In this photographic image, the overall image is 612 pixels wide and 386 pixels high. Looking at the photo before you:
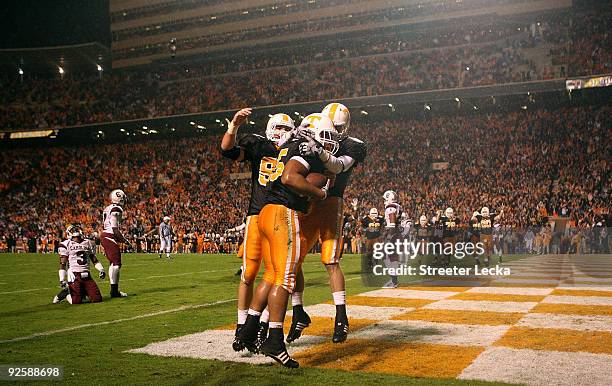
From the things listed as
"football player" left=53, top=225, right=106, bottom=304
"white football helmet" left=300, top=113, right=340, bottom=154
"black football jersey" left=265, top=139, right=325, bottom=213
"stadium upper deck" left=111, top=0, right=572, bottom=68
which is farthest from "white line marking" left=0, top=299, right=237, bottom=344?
"stadium upper deck" left=111, top=0, right=572, bottom=68

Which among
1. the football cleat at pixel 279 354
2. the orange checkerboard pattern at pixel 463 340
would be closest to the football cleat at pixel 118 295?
the orange checkerboard pattern at pixel 463 340

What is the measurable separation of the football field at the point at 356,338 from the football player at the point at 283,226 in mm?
256

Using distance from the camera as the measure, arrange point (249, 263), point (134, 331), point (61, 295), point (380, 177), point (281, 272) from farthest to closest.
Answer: point (380, 177)
point (61, 295)
point (134, 331)
point (249, 263)
point (281, 272)

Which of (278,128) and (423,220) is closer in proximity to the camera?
(278,128)

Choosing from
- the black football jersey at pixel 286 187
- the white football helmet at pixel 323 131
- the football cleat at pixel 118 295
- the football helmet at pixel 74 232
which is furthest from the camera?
the football cleat at pixel 118 295

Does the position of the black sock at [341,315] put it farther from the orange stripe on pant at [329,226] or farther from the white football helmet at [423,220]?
the white football helmet at [423,220]

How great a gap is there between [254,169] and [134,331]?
2434mm

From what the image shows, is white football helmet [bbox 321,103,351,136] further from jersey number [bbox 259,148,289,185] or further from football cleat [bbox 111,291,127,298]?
football cleat [bbox 111,291,127,298]

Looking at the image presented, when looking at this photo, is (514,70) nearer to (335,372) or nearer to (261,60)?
(261,60)

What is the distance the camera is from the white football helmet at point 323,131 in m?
4.97

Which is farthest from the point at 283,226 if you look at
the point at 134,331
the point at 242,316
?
the point at 134,331

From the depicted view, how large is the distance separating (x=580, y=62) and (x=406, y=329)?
29552mm

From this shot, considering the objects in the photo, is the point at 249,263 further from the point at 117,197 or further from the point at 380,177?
→ the point at 380,177

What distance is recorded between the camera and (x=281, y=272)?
4754 millimetres
